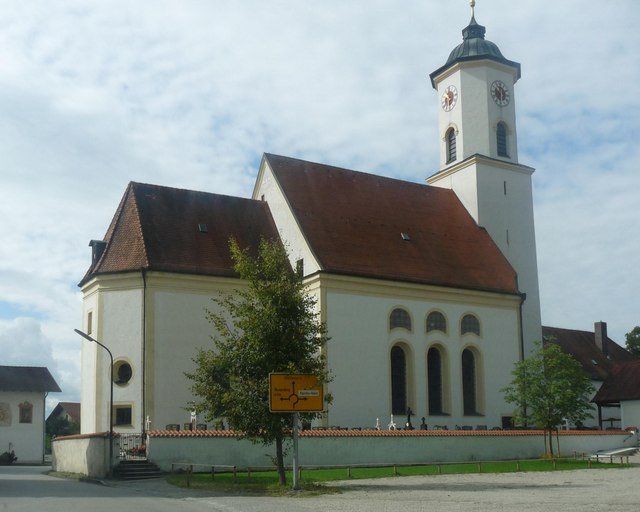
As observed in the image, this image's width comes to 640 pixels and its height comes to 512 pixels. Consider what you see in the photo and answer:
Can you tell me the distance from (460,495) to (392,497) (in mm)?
1731

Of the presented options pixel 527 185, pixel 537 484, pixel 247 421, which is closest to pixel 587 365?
pixel 527 185

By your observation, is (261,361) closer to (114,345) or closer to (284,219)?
(114,345)

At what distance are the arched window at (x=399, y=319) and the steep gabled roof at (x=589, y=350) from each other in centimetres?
2215

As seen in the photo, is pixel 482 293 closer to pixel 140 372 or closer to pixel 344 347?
pixel 344 347

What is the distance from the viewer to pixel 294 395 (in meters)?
23.3

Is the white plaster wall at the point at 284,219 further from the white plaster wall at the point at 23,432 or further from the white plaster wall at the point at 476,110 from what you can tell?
the white plaster wall at the point at 23,432

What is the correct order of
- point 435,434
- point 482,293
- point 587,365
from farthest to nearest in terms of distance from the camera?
point 587,365
point 482,293
point 435,434

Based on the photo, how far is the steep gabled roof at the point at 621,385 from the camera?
1962 inches

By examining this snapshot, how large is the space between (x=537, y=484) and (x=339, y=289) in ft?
53.2

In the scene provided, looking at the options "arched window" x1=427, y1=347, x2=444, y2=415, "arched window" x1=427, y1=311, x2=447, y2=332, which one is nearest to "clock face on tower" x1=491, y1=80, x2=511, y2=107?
"arched window" x1=427, y1=311, x2=447, y2=332

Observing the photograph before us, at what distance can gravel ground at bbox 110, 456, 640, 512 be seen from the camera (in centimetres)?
1806

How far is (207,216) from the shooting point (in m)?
41.1

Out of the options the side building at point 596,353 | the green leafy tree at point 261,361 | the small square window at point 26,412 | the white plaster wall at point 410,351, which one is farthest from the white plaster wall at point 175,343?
the small square window at point 26,412

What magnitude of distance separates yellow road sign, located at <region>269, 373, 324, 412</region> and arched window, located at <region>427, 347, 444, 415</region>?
18.5m
